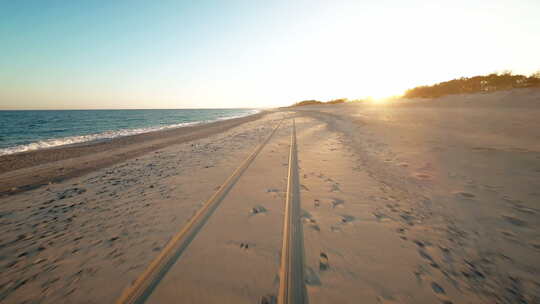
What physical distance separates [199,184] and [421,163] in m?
6.94

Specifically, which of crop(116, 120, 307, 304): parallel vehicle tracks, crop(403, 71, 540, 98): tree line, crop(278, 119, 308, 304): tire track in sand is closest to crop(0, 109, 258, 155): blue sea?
crop(116, 120, 307, 304): parallel vehicle tracks

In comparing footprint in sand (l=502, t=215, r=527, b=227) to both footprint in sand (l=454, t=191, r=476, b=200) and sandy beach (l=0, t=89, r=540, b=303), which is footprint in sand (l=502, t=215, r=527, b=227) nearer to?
sandy beach (l=0, t=89, r=540, b=303)

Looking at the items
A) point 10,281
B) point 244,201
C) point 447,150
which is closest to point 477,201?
point 447,150

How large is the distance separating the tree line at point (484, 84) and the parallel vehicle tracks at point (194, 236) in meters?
23.1

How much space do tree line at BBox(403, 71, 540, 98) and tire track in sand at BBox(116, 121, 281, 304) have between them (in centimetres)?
2432

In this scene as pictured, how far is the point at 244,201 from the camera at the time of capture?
160 inches

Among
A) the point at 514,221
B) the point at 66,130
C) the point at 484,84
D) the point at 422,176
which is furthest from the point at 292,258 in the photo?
the point at 66,130

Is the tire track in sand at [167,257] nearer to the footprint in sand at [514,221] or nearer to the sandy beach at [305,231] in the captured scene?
the sandy beach at [305,231]

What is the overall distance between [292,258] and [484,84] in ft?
97.1

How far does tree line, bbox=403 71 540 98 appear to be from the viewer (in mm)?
15898

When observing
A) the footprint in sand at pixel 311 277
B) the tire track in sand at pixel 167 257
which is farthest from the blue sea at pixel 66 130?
the footprint in sand at pixel 311 277

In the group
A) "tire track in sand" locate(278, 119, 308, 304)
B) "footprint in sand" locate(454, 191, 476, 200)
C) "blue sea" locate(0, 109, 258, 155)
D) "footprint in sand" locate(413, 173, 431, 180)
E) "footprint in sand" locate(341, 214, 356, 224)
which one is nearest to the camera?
"tire track in sand" locate(278, 119, 308, 304)

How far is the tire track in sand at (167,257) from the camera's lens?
81.5 inches

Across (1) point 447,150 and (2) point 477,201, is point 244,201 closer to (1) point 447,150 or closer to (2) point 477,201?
(2) point 477,201
